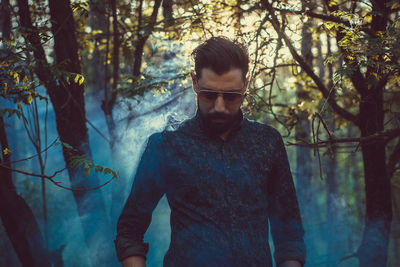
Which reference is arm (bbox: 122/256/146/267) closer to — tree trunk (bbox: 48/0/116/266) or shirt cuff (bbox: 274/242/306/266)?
shirt cuff (bbox: 274/242/306/266)

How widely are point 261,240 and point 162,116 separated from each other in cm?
369

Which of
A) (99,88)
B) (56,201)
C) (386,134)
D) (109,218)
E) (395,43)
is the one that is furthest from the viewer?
(99,88)

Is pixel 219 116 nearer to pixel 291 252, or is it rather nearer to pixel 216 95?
pixel 216 95

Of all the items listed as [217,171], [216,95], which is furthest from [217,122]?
[217,171]

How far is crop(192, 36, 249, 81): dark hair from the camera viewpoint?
2.13 meters

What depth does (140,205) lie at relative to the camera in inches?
79.6

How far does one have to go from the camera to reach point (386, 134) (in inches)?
138

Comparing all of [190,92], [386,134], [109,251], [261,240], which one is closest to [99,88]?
[190,92]

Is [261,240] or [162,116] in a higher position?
[162,116]

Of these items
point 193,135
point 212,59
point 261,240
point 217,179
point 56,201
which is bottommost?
point 56,201

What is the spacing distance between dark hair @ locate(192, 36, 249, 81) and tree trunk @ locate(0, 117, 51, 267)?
2396 millimetres

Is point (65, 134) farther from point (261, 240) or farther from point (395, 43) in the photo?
point (395, 43)

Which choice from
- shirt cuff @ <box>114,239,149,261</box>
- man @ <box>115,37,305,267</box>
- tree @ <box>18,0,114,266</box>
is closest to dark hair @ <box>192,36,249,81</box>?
man @ <box>115,37,305,267</box>

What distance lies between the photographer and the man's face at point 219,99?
2.14 meters
